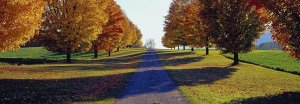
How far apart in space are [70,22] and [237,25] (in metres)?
17.2

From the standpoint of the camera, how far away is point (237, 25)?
147ft

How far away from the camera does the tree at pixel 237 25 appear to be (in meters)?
44.7

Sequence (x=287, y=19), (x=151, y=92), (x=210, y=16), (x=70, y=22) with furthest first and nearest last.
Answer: (x=70, y=22) < (x=210, y=16) < (x=151, y=92) < (x=287, y=19)

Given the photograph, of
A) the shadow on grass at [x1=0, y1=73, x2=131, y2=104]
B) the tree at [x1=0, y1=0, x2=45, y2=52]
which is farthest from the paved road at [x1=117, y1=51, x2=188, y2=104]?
the tree at [x1=0, y1=0, x2=45, y2=52]

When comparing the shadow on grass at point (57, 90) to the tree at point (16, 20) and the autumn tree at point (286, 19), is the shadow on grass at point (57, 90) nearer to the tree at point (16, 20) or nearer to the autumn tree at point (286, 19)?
the tree at point (16, 20)

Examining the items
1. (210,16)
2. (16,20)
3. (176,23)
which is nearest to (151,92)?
(16,20)

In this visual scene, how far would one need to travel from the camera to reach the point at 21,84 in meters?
27.2

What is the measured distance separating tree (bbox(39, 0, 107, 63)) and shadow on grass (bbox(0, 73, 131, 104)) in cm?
1470

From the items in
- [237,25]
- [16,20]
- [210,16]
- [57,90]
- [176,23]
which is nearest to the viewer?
[57,90]

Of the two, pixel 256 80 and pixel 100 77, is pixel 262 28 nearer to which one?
pixel 256 80

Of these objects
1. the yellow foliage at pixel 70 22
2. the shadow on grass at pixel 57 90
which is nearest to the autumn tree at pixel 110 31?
the yellow foliage at pixel 70 22

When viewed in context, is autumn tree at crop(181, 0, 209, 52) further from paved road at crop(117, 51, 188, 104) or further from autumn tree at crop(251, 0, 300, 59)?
autumn tree at crop(251, 0, 300, 59)

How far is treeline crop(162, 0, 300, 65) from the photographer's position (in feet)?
76.1

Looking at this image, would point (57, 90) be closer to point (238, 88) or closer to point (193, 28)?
point (238, 88)
